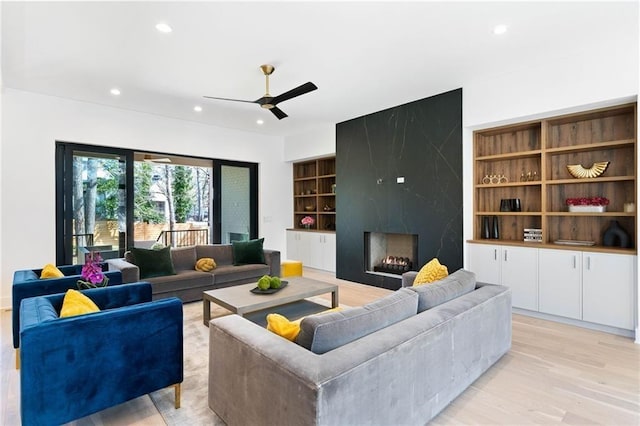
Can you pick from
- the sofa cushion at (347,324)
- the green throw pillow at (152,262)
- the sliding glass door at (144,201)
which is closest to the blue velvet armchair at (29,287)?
the green throw pillow at (152,262)

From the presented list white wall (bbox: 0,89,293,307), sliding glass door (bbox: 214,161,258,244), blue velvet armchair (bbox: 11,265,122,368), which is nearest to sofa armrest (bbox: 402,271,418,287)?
blue velvet armchair (bbox: 11,265,122,368)

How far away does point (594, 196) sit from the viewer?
3852 mm

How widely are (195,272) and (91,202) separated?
2.00 metres

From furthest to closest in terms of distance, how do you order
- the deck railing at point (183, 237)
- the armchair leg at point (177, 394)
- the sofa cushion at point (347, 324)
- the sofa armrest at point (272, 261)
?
the deck railing at point (183, 237) < the sofa armrest at point (272, 261) < the armchair leg at point (177, 394) < the sofa cushion at point (347, 324)

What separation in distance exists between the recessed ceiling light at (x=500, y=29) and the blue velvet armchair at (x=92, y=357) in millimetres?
3359

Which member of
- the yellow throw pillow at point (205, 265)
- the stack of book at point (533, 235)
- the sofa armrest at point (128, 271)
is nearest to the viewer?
the sofa armrest at point (128, 271)

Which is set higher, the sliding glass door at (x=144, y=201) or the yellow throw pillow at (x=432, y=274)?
the sliding glass door at (x=144, y=201)

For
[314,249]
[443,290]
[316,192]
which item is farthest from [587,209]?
[316,192]

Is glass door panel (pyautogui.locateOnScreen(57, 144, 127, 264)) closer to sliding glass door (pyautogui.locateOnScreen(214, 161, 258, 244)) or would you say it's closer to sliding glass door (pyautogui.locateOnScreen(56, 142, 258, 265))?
sliding glass door (pyautogui.locateOnScreen(56, 142, 258, 265))

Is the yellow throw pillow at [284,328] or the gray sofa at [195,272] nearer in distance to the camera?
the yellow throw pillow at [284,328]

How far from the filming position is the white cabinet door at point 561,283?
3.55 m

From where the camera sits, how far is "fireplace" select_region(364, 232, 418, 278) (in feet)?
17.6

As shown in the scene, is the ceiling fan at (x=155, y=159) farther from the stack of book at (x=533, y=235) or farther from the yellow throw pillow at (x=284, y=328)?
the stack of book at (x=533, y=235)

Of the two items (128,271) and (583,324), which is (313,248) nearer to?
(128,271)
